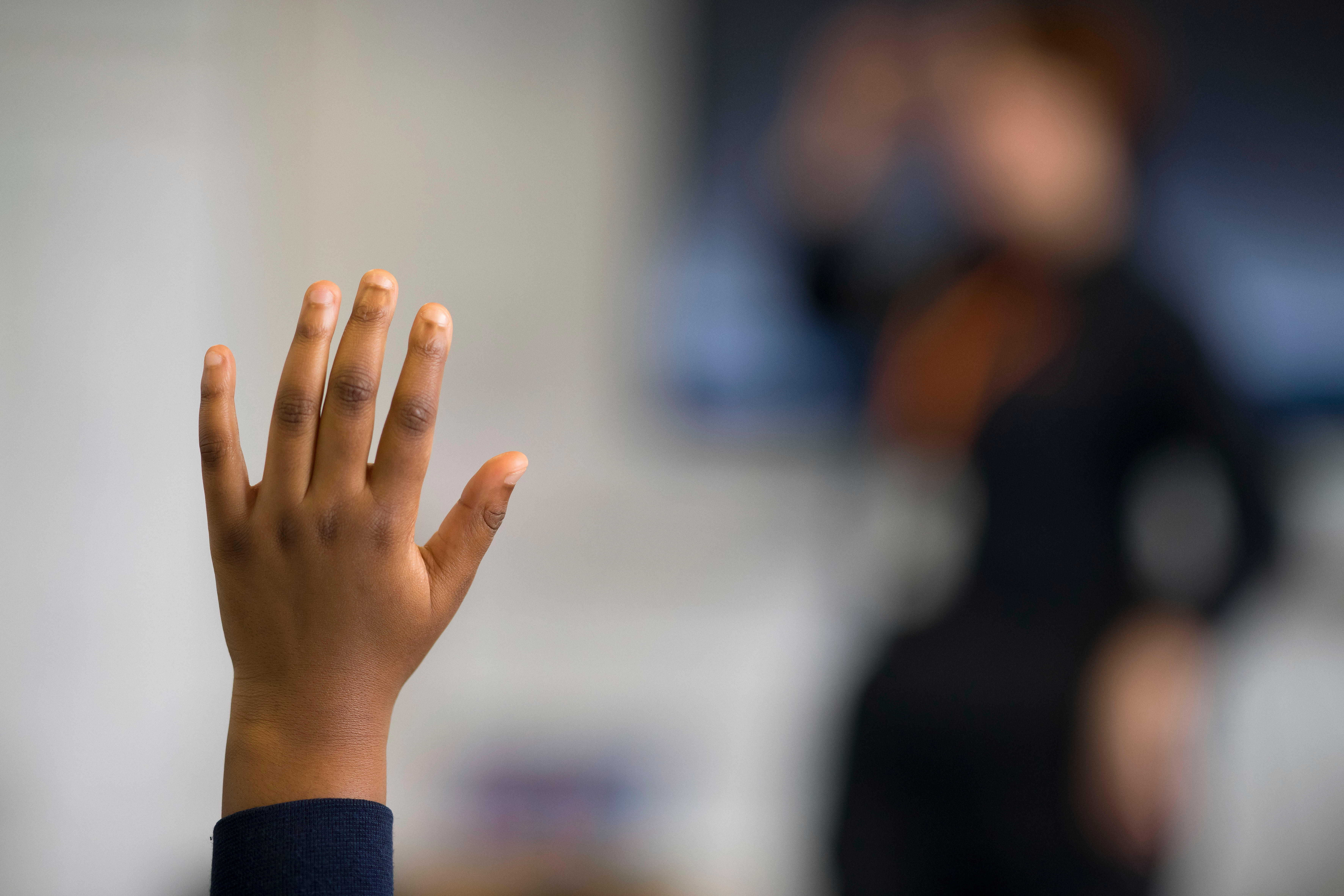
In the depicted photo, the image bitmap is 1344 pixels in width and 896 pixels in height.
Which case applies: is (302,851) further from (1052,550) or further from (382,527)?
(1052,550)

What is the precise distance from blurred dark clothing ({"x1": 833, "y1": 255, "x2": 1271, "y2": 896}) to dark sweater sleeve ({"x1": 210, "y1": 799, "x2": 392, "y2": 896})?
112 centimetres

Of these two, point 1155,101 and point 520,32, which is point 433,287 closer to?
point 520,32

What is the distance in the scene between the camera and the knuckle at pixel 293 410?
52cm

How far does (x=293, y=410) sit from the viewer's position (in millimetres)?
524

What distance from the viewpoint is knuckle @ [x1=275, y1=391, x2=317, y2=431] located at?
524 millimetres

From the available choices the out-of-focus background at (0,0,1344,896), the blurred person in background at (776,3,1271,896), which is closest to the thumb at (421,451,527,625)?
the blurred person in background at (776,3,1271,896)

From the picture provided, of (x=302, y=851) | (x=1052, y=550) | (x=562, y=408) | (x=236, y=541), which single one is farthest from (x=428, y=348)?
(x=562, y=408)

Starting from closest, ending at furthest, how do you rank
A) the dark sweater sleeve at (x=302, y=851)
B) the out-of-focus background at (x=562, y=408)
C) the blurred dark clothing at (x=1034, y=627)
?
the dark sweater sleeve at (x=302, y=851), the blurred dark clothing at (x=1034, y=627), the out-of-focus background at (x=562, y=408)

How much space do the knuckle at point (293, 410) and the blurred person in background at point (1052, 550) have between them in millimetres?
1115

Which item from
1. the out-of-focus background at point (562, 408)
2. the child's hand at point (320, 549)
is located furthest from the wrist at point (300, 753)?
the out-of-focus background at point (562, 408)

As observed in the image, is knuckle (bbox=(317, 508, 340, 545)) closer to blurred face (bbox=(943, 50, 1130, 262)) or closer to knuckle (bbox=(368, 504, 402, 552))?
knuckle (bbox=(368, 504, 402, 552))

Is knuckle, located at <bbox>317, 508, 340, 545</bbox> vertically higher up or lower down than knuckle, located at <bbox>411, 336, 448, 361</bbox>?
lower down

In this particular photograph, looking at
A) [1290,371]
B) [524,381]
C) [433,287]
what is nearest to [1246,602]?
[1290,371]

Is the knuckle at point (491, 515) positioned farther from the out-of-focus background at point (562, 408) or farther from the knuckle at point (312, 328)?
the out-of-focus background at point (562, 408)
